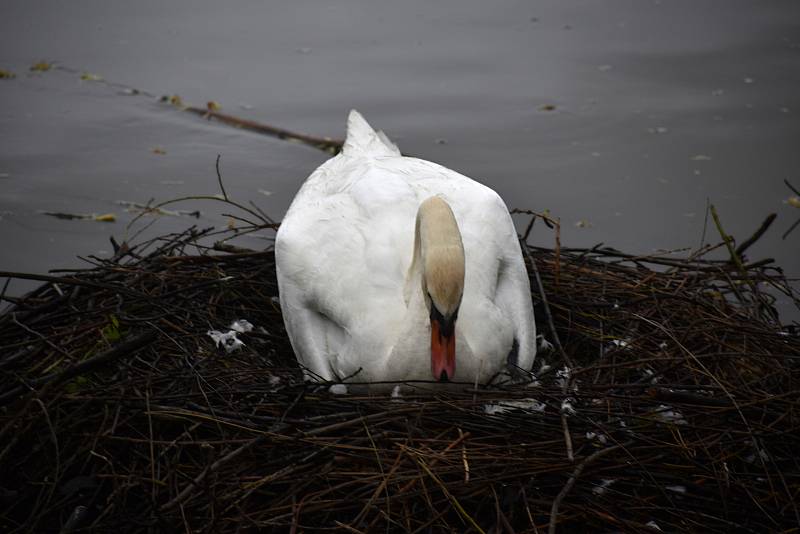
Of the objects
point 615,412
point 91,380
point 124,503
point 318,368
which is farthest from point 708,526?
point 91,380

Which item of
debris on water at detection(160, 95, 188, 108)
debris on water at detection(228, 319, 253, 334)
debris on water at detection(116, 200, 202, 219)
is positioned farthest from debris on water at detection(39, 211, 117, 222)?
debris on water at detection(228, 319, 253, 334)

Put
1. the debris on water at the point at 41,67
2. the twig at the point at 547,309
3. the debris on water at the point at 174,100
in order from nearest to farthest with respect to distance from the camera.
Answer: the twig at the point at 547,309 → the debris on water at the point at 174,100 → the debris on water at the point at 41,67

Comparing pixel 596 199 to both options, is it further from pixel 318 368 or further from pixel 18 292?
pixel 18 292

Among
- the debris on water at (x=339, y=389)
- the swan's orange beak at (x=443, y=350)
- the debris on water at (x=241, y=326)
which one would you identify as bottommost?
the debris on water at (x=339, y=389)

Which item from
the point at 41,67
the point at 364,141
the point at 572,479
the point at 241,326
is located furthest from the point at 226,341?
the point at 41,67

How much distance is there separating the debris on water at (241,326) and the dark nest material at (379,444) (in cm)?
29

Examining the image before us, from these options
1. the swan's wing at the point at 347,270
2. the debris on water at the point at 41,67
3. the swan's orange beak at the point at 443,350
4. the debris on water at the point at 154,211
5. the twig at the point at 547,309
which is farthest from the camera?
the debris on water at the point at 41,67

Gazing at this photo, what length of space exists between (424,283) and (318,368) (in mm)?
691

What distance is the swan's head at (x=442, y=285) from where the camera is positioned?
354cm

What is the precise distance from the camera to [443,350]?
3.61 metres

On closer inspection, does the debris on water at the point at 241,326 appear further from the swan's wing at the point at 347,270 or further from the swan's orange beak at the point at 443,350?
the swan's orange beak at the point at 443,350

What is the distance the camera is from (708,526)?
10.1ft

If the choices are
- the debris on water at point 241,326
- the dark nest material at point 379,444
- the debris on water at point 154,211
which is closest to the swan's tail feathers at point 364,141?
the debris on water at point 241,326

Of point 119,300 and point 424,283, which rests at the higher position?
point 424,283
